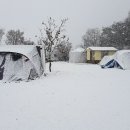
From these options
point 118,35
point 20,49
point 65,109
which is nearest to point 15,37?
point 118,35

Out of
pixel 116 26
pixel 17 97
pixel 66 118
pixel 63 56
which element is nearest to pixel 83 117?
pixel 66 118

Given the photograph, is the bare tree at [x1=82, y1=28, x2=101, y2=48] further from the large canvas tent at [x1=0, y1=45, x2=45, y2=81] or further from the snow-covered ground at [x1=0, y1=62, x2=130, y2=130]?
the snow-covered ground at [x1=0, y1=62, x2=130, y2=130]

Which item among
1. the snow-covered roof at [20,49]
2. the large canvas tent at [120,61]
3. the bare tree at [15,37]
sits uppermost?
the bare tree at [15,37]

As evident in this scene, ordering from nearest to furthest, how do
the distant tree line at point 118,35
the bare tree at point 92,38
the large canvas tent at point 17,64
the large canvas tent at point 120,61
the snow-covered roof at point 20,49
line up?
1. the large canvas tent at point 17,64
2. the snow-covered roof at point 20,49
3. the large canvas tent at point 120,61
4. the distant tree line at point 118,35
5. the bare tree at point 92,38

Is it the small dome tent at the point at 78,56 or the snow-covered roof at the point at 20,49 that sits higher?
the snow-covered roof at the point at 20,49

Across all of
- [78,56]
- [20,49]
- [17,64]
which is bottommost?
[78,56]

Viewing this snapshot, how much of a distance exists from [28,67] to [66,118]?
8.58 meters

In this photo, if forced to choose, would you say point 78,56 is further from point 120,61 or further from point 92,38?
point 92,38

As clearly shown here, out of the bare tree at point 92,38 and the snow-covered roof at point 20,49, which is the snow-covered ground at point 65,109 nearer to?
the snow-covered roof at point 20,49

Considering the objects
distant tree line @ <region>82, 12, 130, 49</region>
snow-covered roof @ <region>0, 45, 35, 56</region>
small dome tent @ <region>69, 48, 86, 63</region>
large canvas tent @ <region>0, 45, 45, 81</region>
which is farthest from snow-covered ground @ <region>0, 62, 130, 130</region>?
distant tree line @ <region>82, 12, 130, 49</region>

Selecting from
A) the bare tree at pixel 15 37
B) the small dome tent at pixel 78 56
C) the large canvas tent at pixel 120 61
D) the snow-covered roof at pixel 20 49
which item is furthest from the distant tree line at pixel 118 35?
the snow-covered roof at pixel 20 49

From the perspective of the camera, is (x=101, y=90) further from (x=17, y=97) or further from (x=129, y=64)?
(x=129, y=64)

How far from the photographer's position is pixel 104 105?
26.1 feet

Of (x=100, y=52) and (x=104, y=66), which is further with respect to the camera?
(x=100, y=52)
